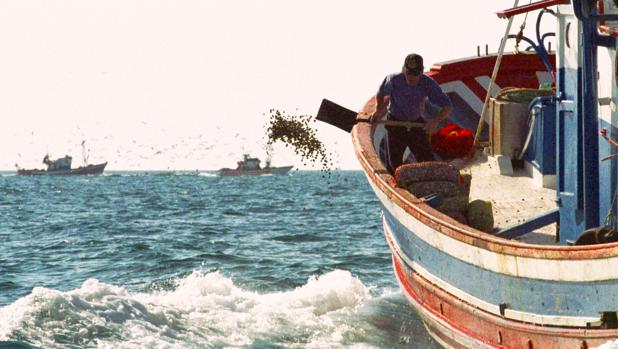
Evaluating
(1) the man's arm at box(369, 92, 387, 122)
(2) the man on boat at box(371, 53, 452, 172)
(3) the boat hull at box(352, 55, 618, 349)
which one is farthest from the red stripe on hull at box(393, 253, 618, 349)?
(1) the man's arm at box(369, 92, 387, 122)

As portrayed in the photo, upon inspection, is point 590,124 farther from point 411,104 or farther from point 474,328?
point 411,104

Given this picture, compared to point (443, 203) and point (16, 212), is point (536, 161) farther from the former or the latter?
point (16, 212)

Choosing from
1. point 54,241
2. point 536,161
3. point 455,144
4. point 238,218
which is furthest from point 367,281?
point 238,218

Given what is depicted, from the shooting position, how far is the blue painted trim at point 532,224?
1098cm

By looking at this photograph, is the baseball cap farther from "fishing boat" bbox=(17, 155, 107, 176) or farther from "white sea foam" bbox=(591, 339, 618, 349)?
"fishing boat" bbox=(17, 155, 107, 176)

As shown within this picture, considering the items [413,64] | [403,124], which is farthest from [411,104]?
[413,64]

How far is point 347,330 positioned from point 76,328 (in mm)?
3142

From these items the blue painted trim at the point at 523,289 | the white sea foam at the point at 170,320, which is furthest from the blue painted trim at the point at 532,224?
the white sea foam at the point at 170,320

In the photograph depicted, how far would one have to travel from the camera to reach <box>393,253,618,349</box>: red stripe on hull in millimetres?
8539

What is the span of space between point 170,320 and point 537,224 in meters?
4.65

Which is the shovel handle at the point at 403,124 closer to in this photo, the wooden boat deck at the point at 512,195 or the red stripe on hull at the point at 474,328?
the wooden boat deck at the point at 512,195

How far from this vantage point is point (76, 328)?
41.7 feet

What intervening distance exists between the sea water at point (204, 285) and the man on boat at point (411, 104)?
7.27ft

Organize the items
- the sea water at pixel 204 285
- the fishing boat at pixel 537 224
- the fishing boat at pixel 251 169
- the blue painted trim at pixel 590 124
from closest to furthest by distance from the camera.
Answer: the fishing boat at pixel 537 224 < the blue painted trim at pixel 590 124 < the sea water at pixel 204 285 < the fishing boat at pixel 251 169
